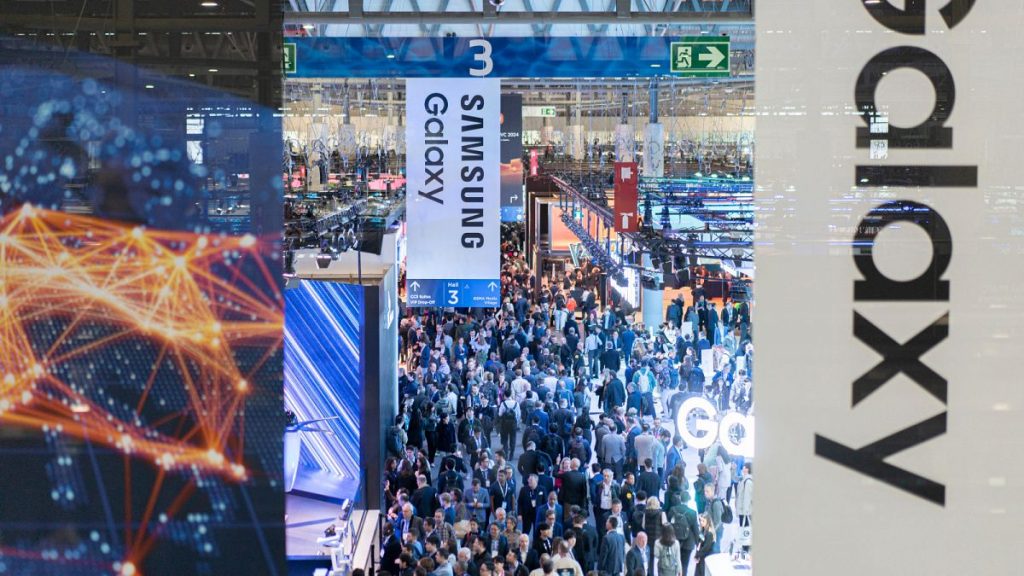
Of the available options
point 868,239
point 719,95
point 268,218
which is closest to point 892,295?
point 868,239

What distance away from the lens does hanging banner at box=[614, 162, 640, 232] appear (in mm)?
18578

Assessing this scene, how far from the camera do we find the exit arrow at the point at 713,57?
10.9m

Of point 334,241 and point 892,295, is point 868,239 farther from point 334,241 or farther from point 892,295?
point 334,241

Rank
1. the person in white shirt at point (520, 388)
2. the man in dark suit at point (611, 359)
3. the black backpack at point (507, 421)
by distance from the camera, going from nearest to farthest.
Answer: the black backpack at point (507, 421)
the person in white shirt at point (520, 388)
the man in dark suit at point (611, 359)

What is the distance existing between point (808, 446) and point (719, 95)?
3454cm

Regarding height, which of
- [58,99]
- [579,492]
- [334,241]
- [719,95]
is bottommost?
[579,492]

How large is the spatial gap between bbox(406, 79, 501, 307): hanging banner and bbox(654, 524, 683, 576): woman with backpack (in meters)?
2.89

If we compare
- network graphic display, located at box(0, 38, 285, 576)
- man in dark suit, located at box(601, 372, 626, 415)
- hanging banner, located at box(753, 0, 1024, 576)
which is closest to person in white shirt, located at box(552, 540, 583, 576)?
network graphic display, located at box(0, 38, 285, 576)

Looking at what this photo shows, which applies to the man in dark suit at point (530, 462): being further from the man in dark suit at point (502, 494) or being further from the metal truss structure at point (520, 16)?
the metal truss structure at point (520, 16)

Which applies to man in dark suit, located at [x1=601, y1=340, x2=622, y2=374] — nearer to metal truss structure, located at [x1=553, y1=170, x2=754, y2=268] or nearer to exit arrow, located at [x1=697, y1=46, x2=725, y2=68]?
metal truss structure, located at [x1=553, y1=170, x2=754, y2=268]

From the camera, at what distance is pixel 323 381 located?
36.2 ft

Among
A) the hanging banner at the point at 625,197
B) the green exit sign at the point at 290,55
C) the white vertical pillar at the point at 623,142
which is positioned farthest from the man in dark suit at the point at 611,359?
the green exit sign at the point at 290,55

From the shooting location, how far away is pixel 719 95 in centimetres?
3600

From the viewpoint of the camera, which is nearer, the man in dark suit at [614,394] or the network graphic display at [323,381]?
the network graphic display at [323,381]
